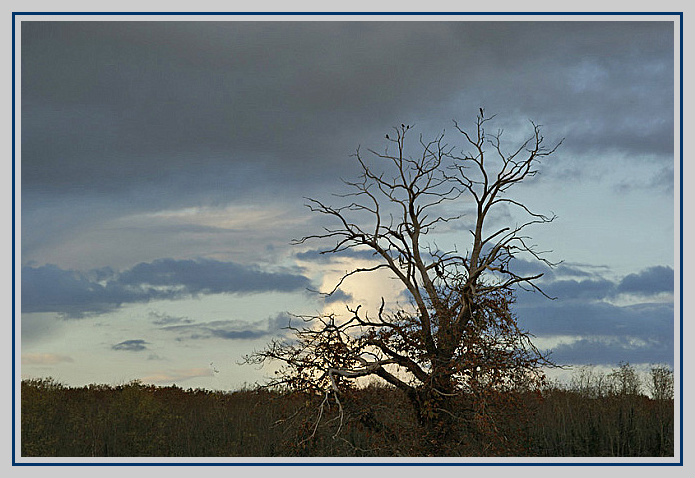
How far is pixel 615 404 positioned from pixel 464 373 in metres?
5.17

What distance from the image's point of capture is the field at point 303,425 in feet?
41.7

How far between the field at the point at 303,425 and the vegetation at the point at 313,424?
2 cm

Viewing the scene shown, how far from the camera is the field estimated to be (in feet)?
41.7

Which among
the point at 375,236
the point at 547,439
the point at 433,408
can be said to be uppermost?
the point at 375,236

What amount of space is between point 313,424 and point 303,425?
0.20 m

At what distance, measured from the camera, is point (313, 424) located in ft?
41.0

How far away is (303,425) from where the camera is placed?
1241cm

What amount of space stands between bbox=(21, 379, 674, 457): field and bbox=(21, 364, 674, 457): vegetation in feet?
0.08

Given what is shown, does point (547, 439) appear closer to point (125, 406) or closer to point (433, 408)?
point (433, 408)

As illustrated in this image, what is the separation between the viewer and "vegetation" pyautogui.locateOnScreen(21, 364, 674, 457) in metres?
12.7

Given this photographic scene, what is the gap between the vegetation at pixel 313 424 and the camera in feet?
41.6
